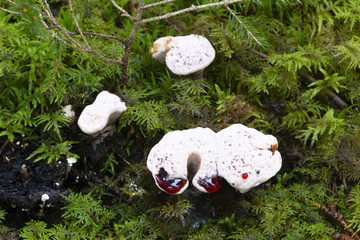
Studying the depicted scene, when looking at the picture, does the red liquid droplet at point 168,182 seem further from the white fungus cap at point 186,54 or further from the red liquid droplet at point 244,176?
the white fungus cap at point 186,54

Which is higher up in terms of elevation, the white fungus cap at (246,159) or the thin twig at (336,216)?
the white fungus cap at (246,159)

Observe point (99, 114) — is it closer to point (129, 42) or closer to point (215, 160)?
point (129, 42)

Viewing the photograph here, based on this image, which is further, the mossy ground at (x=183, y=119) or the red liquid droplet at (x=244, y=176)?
the mossy ground at (x=183, y=119)

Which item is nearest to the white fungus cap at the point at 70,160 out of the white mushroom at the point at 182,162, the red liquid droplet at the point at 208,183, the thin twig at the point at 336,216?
the white mushroom at the point at 182,162

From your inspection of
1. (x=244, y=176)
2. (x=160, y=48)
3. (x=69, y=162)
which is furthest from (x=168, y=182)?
(x=160, y=48)

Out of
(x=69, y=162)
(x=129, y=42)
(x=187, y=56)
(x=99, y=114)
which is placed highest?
(x=129, y=42)

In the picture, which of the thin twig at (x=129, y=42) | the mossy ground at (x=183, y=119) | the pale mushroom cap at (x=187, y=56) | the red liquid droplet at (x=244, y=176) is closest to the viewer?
the red liquid droplet at (x=244, y=176)

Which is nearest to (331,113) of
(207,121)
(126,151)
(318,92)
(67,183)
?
(318,92)

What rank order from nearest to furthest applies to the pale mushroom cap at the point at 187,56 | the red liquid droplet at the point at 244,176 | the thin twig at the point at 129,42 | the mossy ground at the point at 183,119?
the red liquid droplet at the point at 244,176 < the thin twig at the point at 129,42 < the mossy ground at the point at 183,119 < the pale mushroom cap at the point at 187,56
